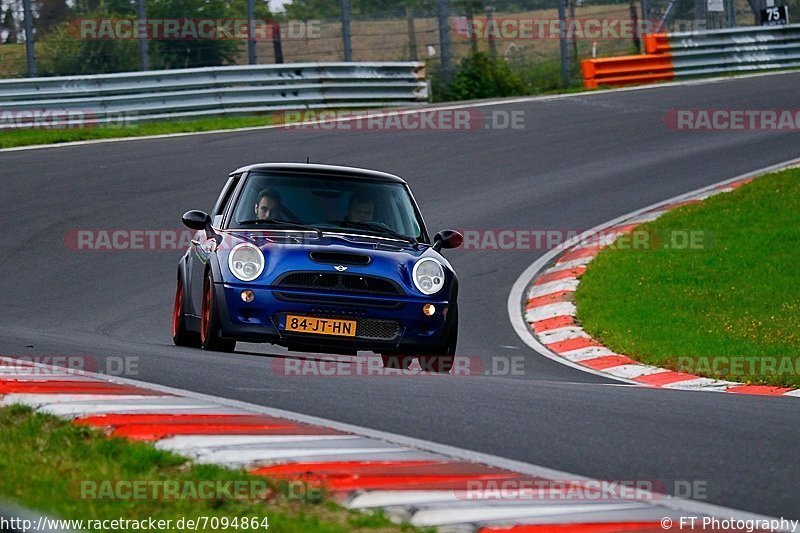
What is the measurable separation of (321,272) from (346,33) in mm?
15425

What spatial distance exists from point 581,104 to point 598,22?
5.01 meters

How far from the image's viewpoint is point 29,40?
808 inches

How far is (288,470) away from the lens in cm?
471

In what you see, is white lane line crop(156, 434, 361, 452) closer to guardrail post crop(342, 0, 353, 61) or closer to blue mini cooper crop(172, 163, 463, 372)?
blue mini cooper crop(172, 163, 463, 372)

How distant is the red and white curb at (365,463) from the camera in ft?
13.9

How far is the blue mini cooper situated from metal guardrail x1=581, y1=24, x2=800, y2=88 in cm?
1750

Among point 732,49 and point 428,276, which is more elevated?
point 732,49

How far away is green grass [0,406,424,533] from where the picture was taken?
13.4 feet

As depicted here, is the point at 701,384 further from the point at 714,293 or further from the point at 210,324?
the point at 210,324

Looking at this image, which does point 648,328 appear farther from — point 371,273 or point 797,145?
point 797,145

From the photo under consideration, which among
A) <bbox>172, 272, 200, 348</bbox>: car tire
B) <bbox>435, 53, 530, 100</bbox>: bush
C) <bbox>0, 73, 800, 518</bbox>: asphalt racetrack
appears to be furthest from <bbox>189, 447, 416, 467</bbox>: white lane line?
<bbox>435, 53, 530, 100</bbox>: bush

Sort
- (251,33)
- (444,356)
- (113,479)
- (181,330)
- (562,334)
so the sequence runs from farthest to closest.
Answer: (251,33)
(562,334)
(181,330)
(444,356)
(113,479)

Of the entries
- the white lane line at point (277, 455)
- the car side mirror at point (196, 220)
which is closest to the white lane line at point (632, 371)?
the car side mirror at point (196, 220)

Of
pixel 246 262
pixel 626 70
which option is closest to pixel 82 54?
pixel 626 70
